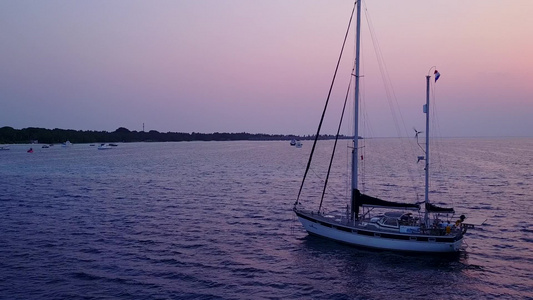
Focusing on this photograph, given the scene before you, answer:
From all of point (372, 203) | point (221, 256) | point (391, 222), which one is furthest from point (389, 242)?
point (221, 256)

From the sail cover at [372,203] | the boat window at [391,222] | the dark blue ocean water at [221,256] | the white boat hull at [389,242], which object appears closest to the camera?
the dark blue ocean water at [221,256]

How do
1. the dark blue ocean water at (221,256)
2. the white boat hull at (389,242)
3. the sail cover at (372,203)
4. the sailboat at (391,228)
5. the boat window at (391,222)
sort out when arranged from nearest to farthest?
the dark blue ocean water at (221,256) < the white boat hull at (389,242) < the sailboat at (391,228) < the boat window at (391,222) < the sail cover at (372,203)

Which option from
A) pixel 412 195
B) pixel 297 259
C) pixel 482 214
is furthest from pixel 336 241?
pixel 412 195

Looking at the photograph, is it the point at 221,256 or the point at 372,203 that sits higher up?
the point at 372,203

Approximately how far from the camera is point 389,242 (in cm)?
2741

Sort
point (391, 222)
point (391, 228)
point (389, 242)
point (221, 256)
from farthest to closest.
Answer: point (391, 222) → point (391, 228) → point (389, 242) → point (221, 256)

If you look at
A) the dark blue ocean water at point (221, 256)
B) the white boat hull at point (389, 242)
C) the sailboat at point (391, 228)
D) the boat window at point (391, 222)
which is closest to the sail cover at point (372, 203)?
the sailboat at point (391, 228)

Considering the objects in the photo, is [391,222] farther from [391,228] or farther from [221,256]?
[221,256]

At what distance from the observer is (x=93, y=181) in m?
68.2

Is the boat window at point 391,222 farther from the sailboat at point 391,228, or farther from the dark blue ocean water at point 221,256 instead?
the dark blue ocean water at point 221,256

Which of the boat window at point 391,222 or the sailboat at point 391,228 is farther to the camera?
the boat window at point 391,222

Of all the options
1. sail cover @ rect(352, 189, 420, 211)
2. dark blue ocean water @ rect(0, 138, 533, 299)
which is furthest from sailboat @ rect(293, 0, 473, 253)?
dark blue ocean water @ rect(0, 138, 533, 299)

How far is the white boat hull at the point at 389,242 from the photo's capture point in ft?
86.8

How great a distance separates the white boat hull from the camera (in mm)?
26469
